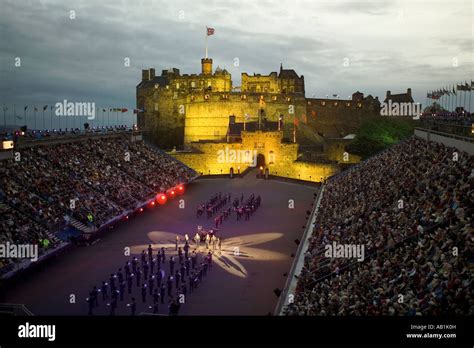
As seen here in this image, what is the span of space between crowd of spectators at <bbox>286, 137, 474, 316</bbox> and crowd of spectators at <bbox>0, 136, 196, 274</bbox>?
11071mm

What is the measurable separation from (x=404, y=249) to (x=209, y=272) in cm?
942

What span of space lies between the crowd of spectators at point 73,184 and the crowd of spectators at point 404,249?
36.3 ft

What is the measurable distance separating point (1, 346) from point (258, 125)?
47.3 m

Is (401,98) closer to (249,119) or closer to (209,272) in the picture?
(249,119)

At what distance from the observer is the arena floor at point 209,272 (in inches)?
671

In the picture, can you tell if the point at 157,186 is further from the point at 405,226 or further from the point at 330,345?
the point at 330,345

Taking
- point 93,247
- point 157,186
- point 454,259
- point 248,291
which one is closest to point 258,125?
point 157,186

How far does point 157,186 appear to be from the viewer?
36969mm

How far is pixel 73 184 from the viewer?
1120 inches

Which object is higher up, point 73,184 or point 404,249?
point 73,184

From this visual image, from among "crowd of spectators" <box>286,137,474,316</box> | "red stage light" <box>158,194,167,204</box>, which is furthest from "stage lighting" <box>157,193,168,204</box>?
"crowd of spectators" <box>286,137,474,316</box>

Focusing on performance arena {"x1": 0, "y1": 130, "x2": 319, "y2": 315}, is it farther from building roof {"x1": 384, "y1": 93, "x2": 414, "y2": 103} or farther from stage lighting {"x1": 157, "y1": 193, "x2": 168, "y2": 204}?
building roof {"x1": 384, "y1": 93, "x2": 414, "y2": 103}

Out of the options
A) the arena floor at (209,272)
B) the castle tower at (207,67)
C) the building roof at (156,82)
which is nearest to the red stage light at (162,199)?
the arena floor at (209,272)

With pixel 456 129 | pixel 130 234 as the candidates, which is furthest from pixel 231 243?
pixel 456 129
